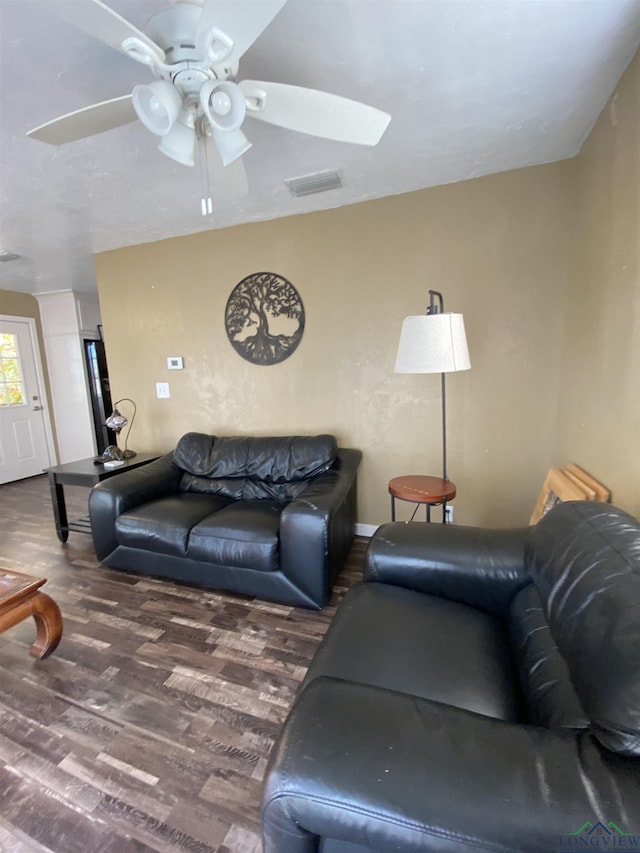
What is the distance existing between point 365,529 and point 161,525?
1504mm

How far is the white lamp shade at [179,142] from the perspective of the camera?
1.23m

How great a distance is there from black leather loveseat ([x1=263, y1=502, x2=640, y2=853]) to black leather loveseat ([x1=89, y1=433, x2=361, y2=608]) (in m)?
0.75

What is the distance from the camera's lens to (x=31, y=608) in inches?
63.7

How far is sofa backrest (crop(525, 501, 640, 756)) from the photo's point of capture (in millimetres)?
658

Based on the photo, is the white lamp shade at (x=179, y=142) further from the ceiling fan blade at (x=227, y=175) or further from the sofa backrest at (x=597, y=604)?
the sofa backrest at (x=597, y=604)

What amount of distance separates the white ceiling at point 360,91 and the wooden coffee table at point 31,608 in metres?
1.94

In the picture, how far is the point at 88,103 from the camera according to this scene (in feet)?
4.91

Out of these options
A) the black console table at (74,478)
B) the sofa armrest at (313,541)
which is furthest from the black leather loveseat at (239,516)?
the black console table at (74,478)

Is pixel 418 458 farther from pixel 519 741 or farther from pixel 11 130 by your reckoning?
pixel 11 130

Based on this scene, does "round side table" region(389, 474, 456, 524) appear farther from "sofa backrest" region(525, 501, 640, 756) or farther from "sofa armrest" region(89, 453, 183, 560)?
"sofa armrest" region(89, 453, 183, 560)

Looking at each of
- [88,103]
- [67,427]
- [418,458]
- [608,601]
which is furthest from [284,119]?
[67,427]

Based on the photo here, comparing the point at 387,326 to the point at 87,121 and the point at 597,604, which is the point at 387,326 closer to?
the point at 87,121

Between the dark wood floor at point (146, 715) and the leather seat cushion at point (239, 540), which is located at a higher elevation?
the leather seat cushion at point (239, 540)

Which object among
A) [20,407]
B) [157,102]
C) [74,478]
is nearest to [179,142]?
[157,102]
